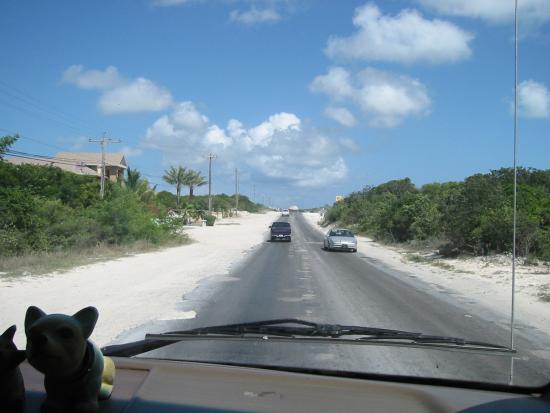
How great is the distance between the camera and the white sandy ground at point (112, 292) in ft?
32.7

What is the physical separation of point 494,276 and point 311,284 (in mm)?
7174

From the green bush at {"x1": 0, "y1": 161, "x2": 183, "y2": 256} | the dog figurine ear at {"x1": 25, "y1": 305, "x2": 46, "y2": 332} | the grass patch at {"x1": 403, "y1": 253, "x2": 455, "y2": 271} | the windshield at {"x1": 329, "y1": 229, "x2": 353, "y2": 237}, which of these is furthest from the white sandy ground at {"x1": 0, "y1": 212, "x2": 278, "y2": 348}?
the windshield at {"x1": 329, "y1": 229, "x2": 353, "y2": 237}

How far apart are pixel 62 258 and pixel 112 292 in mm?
8083

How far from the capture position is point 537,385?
3.07 metres

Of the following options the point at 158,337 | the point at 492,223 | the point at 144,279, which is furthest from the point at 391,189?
the point at 158,337

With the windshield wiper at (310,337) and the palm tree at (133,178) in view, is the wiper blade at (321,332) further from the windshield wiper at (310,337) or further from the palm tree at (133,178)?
the palm tree at (133,178)

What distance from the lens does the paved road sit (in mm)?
3984

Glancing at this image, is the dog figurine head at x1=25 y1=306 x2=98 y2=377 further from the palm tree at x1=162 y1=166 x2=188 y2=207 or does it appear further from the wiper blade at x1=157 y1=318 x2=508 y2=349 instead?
the palm tree at x1=162 y1=166 x2=188 y2=207

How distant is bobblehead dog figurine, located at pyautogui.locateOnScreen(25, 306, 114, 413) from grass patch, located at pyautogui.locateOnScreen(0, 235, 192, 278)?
1481 centimetres

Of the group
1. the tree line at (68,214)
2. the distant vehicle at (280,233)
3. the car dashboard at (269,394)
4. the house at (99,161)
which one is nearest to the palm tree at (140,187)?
the tree line at (68,214)

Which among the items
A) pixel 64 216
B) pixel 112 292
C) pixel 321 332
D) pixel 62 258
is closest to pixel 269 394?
pixel 321 332

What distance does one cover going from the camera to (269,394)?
9.44 feet

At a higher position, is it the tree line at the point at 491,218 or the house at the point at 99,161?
the house at the point at 99,161

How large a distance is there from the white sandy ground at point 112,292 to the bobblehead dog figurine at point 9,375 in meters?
5.86
